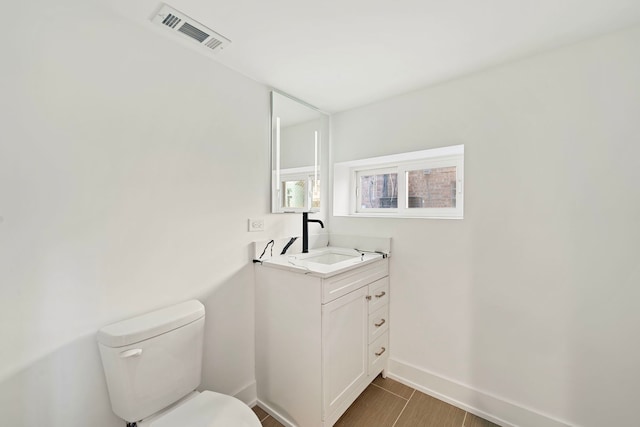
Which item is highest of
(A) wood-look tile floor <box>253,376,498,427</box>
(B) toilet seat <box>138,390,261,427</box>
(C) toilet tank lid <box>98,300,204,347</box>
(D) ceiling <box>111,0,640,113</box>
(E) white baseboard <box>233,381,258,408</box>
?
(D) ceiling <box>111,0,640,113</box>

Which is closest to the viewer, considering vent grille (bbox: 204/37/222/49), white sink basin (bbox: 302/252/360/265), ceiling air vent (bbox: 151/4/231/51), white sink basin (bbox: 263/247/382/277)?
ceiling air vent (bbox: 151/4/231/51)

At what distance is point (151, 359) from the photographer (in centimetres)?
116

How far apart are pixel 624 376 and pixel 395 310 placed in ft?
3.89

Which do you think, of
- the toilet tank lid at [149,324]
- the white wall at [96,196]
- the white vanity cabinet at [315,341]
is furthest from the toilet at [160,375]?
the white vanity cabinet at [315,341]

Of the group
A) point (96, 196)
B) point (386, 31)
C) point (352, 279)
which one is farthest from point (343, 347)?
point (386, 31)

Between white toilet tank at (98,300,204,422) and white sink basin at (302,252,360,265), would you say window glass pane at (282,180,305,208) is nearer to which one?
white sink basin at (302,252,360,265)

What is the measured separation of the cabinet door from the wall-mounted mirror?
83cm

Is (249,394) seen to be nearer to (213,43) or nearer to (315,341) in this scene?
(315,341)

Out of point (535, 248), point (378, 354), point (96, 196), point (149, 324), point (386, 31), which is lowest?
point (378, 354)

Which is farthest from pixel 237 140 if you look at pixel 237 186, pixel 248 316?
pixel 248 316

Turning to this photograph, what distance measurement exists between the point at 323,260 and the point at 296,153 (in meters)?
0.90

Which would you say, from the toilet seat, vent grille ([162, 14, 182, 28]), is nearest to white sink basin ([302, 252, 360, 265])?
the toilet seat

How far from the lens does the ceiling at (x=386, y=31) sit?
A: 1178mm

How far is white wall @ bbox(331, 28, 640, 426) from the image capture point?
1321 mm
